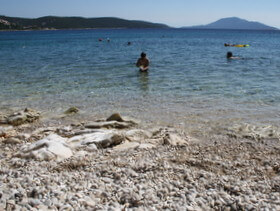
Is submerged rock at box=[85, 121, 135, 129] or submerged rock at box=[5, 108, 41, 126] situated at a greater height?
submerged rock at box=[85, 121, 135, 129]

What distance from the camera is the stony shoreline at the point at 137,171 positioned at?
527 cm

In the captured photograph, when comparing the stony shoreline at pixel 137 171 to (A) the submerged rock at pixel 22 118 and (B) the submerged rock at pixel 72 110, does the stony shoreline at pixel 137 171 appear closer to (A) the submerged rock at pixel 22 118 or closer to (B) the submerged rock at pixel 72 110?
(A) the submerged rock at pixel 22 118

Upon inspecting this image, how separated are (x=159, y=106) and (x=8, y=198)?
861cm

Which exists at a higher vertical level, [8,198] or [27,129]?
[8,198]

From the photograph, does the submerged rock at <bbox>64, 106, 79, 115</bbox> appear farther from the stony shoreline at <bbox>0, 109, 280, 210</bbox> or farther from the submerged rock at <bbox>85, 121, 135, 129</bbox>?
the stony shoreline at <bbox>0, 109, 280, 210</bbox>

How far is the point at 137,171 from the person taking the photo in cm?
664

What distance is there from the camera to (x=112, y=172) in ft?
21.3

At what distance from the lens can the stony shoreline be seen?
5.27m

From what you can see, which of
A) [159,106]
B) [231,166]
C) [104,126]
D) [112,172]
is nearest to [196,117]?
[159,106]

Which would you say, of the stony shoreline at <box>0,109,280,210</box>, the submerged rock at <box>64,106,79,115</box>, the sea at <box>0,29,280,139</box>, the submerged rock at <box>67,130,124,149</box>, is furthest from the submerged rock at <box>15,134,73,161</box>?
the submerged rock at <box>64,106,79,115</box>

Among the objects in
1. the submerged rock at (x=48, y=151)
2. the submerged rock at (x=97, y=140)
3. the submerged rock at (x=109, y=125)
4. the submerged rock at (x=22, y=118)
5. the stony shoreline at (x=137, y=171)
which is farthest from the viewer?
the submerged rock at (x=22, y=118)

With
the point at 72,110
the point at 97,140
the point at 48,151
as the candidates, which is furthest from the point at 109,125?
the point at 48,151

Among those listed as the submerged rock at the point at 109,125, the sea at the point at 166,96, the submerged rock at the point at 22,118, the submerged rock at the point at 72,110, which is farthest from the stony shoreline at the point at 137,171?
the submerged rock at the point at 72,110

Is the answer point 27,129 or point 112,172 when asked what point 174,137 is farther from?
point 27,129
